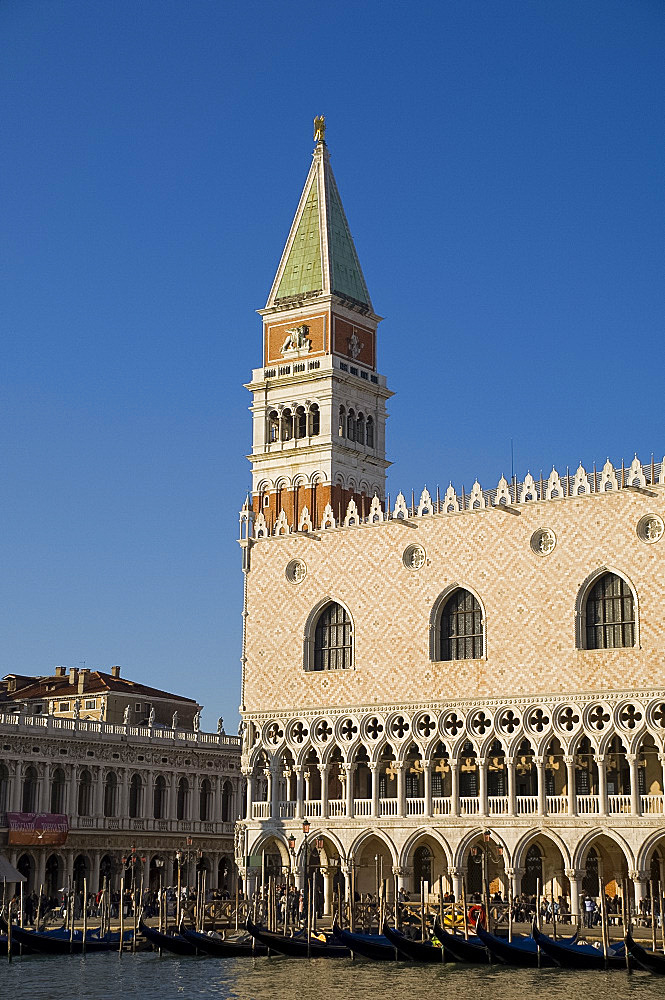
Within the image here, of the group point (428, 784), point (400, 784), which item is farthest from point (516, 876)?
Answer: point (400, 784)

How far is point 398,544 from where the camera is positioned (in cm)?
3988

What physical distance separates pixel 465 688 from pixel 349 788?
14.3 ft

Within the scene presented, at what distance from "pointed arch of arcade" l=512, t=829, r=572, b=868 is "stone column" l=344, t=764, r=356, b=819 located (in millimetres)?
5052

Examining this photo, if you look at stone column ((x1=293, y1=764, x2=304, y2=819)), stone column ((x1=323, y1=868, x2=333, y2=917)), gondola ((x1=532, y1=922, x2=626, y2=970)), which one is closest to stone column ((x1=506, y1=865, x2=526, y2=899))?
gondola ((x1=532, y1=922, x2=626, y2=970))

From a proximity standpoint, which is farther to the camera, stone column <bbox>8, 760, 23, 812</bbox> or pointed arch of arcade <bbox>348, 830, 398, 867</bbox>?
stone column <bbox>8, 760, 23, 812</bbox>

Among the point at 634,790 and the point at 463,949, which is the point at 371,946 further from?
the point at 634,790

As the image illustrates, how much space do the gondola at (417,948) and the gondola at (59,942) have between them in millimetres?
7302

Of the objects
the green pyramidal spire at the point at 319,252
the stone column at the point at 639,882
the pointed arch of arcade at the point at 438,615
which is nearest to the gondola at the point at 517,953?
the stone column at the point at 639,882

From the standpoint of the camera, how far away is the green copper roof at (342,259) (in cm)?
4909

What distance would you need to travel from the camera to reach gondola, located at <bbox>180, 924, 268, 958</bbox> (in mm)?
33156

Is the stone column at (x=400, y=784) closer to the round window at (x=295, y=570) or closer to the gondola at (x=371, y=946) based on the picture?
the round window at (x=295, y=570)

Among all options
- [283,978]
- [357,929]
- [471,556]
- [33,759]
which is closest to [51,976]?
[283,978]

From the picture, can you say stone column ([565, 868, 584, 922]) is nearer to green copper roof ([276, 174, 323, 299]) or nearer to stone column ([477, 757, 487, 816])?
stone column ([477, 757, 487, 816])

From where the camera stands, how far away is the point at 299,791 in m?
40.3
